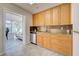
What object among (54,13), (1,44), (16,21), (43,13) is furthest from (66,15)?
(16,21)

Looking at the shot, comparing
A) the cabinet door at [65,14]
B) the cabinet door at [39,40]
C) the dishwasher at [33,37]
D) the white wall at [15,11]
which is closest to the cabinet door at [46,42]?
the cabinet door at [39,40]

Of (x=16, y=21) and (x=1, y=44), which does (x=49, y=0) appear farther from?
(x=16, y=21)

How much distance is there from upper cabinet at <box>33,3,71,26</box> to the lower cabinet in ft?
2.31

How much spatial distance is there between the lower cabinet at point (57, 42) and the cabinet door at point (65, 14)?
A: 0.68 m

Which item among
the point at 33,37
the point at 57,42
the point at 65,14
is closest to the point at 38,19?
the point at 33,37

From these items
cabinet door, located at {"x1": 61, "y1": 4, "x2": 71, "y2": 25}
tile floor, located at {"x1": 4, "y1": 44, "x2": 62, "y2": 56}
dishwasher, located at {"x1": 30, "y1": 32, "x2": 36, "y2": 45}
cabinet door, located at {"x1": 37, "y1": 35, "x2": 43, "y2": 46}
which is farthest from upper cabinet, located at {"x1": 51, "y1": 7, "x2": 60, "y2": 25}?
dishwasher, located at {"x1": 30, "y1": 32, "x2": 36, "y2": 45}

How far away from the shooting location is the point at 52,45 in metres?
4.36

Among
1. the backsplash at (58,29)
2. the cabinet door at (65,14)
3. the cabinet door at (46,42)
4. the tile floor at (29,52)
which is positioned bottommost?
the tile floor at (29,52)

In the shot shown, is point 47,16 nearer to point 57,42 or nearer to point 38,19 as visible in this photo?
point 38,19

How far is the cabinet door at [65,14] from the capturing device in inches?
149

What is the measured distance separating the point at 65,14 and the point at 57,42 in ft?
4.29

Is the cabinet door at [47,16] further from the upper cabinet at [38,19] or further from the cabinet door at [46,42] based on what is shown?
the cabinet door at [46,42]

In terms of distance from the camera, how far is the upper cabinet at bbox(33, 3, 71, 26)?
3.86 meters

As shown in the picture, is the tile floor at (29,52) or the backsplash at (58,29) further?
the backsplash at (58,29)
